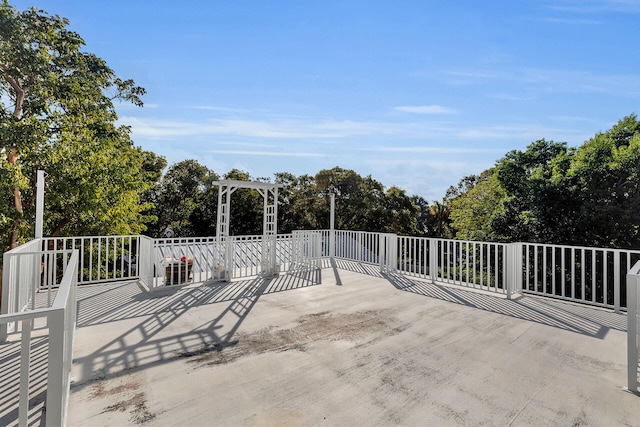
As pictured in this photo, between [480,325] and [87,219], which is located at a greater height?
[87,219]

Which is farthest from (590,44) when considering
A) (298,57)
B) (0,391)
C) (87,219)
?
(87,219)

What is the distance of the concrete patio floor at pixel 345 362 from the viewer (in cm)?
206

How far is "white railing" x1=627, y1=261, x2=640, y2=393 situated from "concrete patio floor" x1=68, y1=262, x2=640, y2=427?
0.11m

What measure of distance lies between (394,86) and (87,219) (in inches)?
357

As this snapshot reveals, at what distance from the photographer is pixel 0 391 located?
220 cm

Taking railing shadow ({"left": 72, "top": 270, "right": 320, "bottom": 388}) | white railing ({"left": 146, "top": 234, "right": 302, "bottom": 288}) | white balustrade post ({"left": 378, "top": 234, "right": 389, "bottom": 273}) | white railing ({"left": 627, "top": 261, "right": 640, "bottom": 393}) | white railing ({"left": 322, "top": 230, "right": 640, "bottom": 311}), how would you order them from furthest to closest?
1. white balustrade post ({"left": 378, "top": 234, "right": 389, "bottom": 273})
2. white railing ({"left": 146, "top": 234, "right": 302, "bottom": 288})
3. white railing ({"left": 322, "top": 230, "right": 640, "bottom": 311})
4. railing shadow ({"left": 72, "top": 270, "right": 320, "bottom": 388})
5. white railing ({"left": 627, "top": 261, "right": 640, "bottom": 393})

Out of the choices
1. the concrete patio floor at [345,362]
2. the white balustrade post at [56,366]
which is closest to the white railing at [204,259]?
the concrete patio floor at [345,362]

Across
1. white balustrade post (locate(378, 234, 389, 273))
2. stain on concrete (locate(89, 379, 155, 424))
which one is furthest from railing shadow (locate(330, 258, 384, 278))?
stain on concrete (locate(89, 379, 155, 424))

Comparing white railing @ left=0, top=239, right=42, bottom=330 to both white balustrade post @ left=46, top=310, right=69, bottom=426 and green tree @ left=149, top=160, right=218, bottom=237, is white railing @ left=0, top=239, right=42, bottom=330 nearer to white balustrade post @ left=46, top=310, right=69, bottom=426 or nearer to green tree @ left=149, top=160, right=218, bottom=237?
white balustrade post @ left=46, top=310, right=69, bottom=426

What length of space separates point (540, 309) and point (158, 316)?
485cm

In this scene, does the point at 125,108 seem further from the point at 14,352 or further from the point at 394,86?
the point at 14,352

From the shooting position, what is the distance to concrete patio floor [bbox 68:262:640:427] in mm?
2062

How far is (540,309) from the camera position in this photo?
14.2 feet

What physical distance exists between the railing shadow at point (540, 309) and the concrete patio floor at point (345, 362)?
28mm
